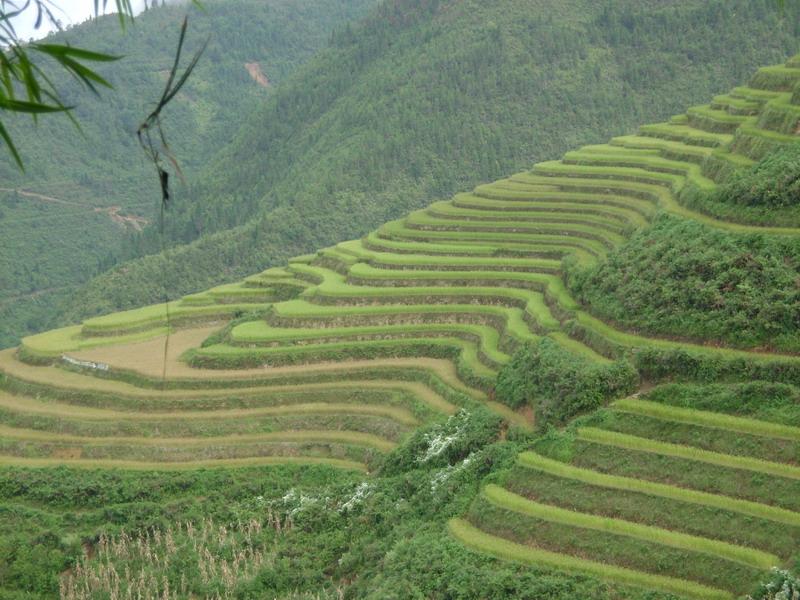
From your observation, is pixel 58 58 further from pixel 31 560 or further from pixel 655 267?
pixel 31 560

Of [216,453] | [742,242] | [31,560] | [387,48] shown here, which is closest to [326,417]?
[216,453]

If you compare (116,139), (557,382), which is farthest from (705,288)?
(116,139)

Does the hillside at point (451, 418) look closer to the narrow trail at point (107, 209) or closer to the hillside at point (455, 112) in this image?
the hillside at point (455, 112)

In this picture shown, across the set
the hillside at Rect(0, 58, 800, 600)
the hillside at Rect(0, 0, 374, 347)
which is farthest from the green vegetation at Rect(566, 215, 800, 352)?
the hillside at Rect(0, 0, 374, 347)

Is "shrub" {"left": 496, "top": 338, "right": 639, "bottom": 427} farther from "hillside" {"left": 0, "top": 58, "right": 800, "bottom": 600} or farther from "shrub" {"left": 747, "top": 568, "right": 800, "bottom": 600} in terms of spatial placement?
"shrub" {"left": 747, "top": 568, "right": 800, "bottom": 600}

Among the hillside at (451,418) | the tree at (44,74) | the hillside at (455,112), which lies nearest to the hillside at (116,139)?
the hillside at (455,112)

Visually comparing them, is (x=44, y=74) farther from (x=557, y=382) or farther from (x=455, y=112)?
(x=455, y=112)

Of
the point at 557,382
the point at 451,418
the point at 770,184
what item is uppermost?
the point at 770,184
